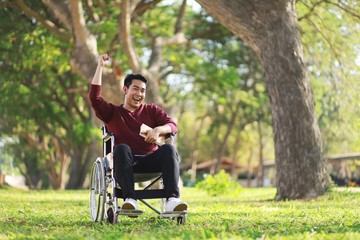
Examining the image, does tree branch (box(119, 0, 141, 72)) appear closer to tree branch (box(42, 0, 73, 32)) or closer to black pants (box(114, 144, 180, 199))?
tree branch (box(42, 0, 73, 32))

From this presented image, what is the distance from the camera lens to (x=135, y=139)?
600cm

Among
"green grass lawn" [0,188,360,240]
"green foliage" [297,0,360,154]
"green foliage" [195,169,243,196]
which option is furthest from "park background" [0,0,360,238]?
"green grass lawn" [0,188,360,240]

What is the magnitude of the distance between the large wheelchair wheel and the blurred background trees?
679 cm

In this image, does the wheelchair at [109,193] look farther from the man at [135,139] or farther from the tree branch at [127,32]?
the tree branch at [127,32]

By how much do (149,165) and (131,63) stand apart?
9.52 meters

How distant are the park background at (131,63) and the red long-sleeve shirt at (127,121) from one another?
147 inches

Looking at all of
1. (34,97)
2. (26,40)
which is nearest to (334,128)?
(26,40)

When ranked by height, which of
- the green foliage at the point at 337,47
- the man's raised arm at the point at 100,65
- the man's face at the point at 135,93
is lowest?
the man's face at the point at 135,93

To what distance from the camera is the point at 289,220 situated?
5785 mm

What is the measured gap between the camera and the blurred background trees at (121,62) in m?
13.1

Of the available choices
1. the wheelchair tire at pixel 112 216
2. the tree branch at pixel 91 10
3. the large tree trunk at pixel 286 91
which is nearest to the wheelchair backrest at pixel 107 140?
the wheelchair tire at pixel 112 216

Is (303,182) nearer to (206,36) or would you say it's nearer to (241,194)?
(241,194)

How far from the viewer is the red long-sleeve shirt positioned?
6.00 m

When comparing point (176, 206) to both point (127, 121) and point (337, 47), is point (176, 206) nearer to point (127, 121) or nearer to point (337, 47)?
point (127, 121)
